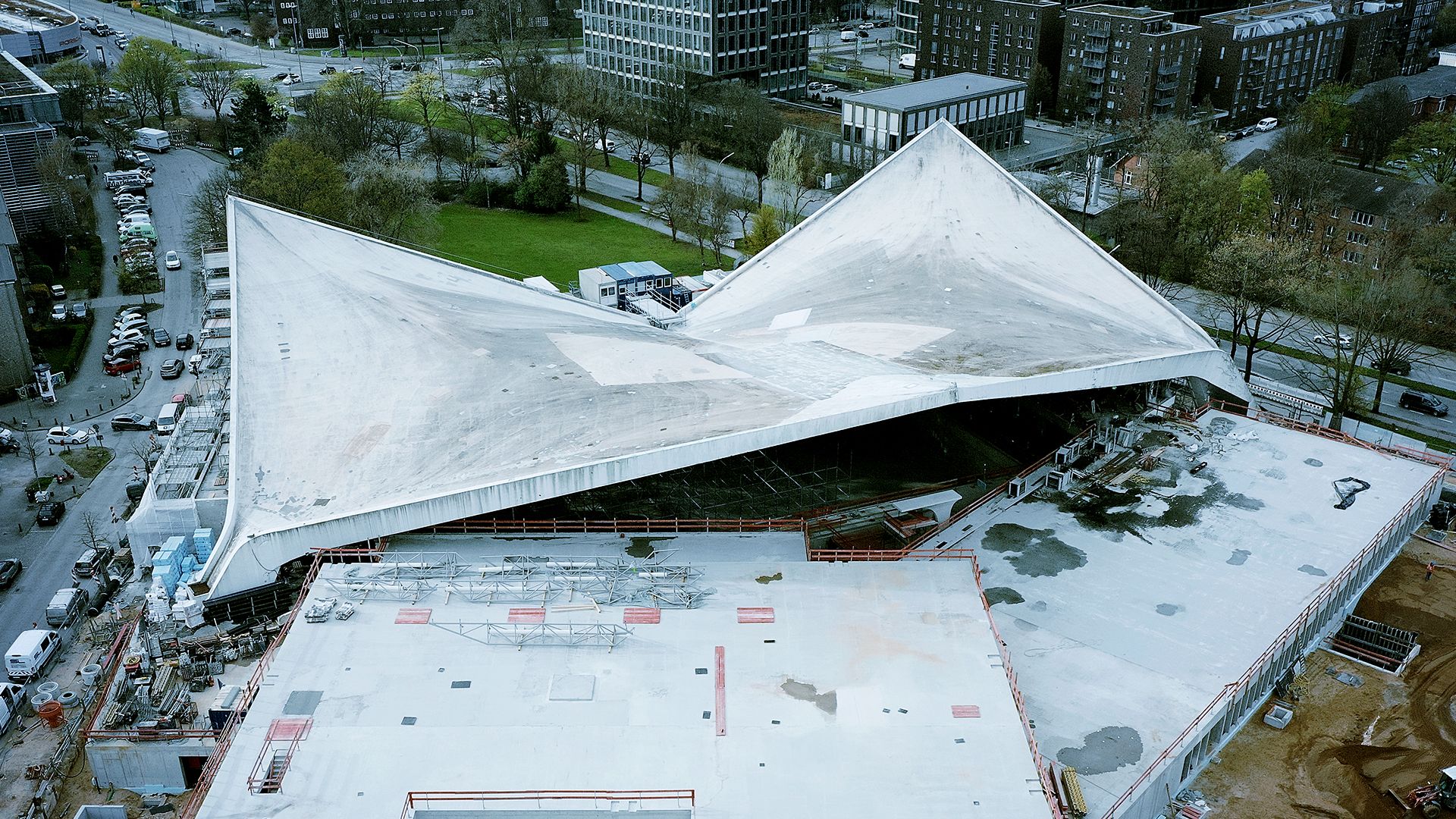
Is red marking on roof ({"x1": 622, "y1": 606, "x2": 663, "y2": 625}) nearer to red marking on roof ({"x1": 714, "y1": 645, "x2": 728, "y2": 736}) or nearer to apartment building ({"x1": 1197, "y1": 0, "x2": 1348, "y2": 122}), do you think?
red marking on roof ({"x1": 714, "y1": 645, "x2": 728, "y2": 736})

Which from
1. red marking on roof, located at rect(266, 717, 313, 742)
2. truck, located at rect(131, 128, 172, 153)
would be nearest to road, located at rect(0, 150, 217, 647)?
truck, located at rect(131, 128, 172, 153)

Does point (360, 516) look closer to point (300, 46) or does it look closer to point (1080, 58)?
point (1080, 58)

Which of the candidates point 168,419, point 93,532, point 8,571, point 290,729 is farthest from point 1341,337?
point 8,571

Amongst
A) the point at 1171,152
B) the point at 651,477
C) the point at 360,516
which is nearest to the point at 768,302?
the point at 651,477

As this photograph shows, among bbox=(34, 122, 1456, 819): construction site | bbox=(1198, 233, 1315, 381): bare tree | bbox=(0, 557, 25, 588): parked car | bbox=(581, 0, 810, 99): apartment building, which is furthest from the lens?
bbox=(581, 0, 810, 99): apartment building

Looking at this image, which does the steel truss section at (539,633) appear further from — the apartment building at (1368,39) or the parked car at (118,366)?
the apartment building at (1368,39)

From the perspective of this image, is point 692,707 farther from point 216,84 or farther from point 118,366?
point 216,84
